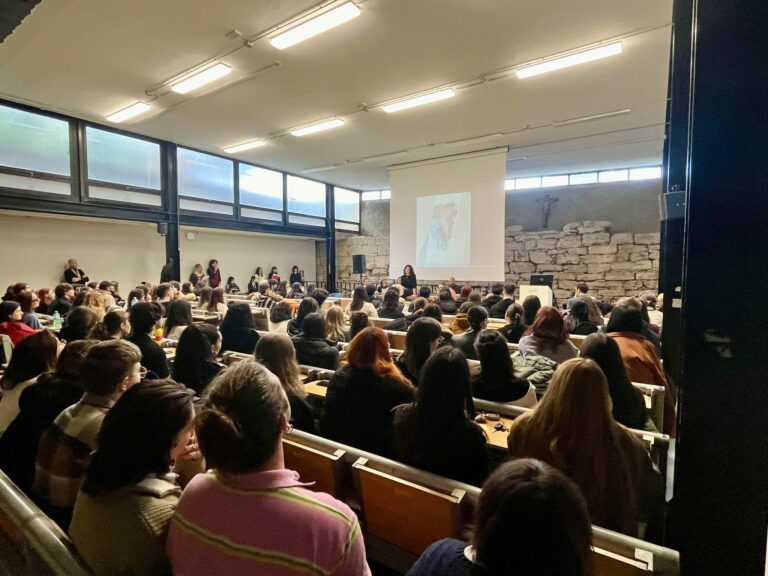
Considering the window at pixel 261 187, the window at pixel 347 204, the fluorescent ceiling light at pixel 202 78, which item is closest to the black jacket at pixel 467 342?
the fluorescent ceiling light at pixel 202 78

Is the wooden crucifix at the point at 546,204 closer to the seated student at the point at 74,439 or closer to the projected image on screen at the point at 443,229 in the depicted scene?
the projected image on screen at the point at 443,229

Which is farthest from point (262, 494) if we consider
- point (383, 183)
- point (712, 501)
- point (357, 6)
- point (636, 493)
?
point (383, 183)

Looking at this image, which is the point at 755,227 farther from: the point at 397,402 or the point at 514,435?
the point at 397,402

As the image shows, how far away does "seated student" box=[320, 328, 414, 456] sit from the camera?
1.92 meters

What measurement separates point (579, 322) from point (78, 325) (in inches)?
177

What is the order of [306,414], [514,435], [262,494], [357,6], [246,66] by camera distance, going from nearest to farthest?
[262,494] < [514,435] < [306,414] < [357,6] < [246,66]

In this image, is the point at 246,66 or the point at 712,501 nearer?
the point at 712,501

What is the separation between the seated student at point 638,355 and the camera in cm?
272

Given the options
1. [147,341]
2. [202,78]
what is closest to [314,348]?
[147,341]

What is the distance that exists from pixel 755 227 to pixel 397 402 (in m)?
1.46

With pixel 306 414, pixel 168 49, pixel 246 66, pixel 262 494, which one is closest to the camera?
pixel 262 494

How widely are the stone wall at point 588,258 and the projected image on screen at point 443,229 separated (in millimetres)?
2800

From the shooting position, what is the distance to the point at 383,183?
1279 centimetres

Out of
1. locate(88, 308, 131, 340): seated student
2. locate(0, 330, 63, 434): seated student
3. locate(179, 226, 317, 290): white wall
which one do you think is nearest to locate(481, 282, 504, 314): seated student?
locate(88, 308, 131, 340): seated student
